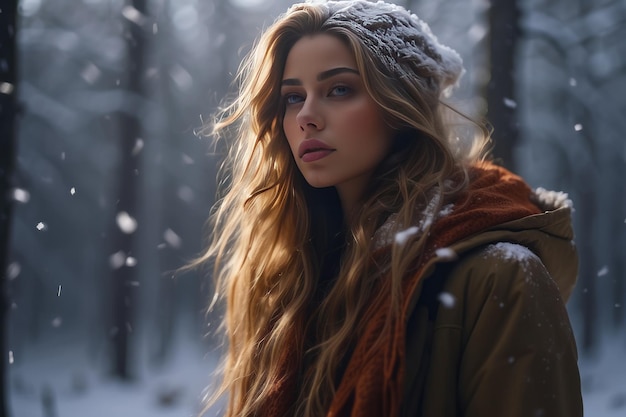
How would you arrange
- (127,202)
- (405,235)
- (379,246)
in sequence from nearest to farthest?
(405,235)
(379,246)
(127,202)

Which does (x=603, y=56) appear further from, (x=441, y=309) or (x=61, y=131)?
(x=61, y=131)

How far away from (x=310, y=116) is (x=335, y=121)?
0.32ft

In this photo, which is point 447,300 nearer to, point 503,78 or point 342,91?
point 342,91

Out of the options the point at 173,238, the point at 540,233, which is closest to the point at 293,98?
the point at 540,233

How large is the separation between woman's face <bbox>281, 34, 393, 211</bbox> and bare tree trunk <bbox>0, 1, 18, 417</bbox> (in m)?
2.30

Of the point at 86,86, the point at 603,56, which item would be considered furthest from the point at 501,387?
the point at 86,86

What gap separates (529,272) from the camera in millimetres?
1755

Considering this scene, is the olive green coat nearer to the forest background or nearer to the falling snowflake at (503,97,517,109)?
the forest background

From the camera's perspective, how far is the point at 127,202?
34.3 feet

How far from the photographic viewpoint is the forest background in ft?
14.2

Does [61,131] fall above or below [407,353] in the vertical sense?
above

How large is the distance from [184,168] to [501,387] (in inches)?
847

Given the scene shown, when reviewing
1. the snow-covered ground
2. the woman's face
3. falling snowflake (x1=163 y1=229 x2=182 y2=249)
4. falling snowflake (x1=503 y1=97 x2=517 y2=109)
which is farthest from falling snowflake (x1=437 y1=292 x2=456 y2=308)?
falling snowflake (x1=163 y1=229 x2=182 y2=249)

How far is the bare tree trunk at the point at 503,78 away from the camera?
4.22 meters
